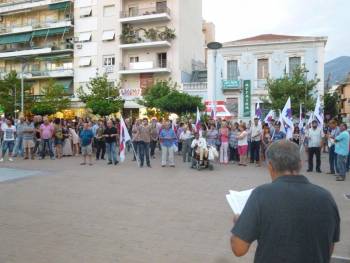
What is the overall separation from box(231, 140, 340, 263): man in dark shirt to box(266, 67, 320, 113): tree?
28.8 metres

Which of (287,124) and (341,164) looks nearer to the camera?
(341,164)

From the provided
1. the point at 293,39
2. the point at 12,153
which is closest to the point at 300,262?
the point at 12,153

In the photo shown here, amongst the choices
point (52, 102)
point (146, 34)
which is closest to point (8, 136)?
point (52, 102)

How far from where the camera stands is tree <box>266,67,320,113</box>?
3045 cm

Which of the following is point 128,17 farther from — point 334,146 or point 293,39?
point 334,146

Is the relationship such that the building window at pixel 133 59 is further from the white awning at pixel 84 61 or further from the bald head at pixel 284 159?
the bald head at pixel 284 159

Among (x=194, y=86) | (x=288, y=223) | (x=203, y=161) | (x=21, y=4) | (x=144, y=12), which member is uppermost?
(x=21, y=4)

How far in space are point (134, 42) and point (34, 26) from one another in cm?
1322

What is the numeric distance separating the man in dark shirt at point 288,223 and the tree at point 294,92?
94.6 feet

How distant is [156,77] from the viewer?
40.1m

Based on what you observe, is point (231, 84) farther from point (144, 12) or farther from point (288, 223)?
point (288, 223)

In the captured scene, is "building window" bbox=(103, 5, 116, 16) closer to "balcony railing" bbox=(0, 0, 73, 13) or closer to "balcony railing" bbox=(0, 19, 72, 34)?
"balcony railing" bbox=(0, 19, 72, 34)

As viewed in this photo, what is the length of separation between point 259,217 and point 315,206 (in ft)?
1.10

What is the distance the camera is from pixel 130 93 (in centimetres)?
4084
